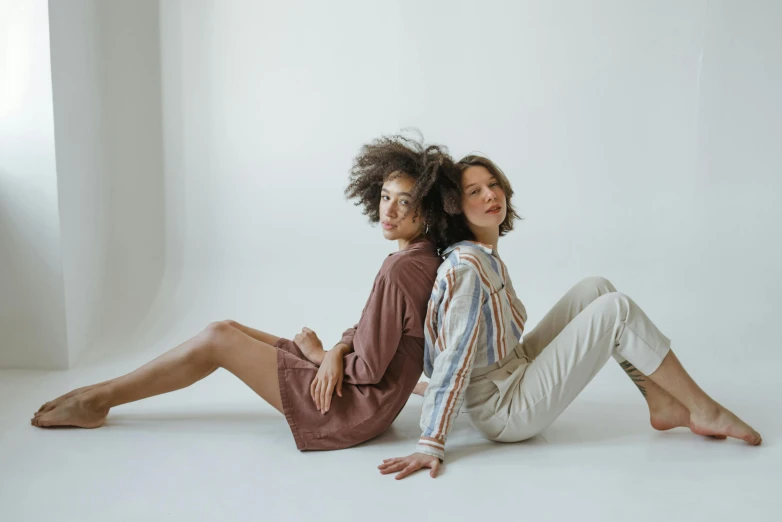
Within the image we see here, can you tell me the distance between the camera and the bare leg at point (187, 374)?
2.36 metres

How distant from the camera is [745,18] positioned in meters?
3.95

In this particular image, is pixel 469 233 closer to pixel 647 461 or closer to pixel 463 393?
pixel 463 393

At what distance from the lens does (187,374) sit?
2424mm

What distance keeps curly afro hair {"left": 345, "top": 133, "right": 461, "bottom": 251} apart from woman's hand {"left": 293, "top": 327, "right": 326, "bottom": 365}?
1.62 ft

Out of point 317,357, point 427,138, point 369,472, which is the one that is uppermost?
point 427,138

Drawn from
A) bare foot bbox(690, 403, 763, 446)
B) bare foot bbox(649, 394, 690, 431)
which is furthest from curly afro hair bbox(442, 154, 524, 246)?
bare foot bbox(690, 403, 763, 446)

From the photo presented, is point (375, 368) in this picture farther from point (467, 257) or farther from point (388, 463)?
point (467, 257)

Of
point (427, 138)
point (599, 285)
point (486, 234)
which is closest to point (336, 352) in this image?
point (486, 234)

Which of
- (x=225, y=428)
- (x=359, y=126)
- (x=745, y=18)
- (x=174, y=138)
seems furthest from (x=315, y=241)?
(x=745, y=18)

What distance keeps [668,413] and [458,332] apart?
0.75 metres

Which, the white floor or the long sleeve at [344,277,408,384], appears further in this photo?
the long sleeve at [344,277,408,384]

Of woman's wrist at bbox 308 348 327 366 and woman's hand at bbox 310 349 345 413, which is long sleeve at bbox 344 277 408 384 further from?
woman's wrist at bbox 308 348 327 366

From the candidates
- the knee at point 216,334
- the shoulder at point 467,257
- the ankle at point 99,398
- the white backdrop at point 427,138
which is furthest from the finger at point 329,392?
the white backdrop at point 427,138

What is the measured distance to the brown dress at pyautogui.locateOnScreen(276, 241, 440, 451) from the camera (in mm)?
2266
